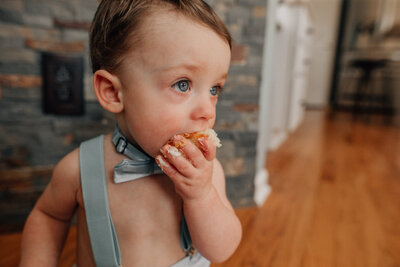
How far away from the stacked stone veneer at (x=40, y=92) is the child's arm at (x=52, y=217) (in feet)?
1.26

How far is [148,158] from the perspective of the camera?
53 centimetres

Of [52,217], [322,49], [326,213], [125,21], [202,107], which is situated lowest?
[326,213]

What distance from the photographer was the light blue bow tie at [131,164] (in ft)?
1.66

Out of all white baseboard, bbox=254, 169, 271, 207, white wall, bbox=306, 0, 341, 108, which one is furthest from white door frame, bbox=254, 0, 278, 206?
white wall, bbox=306, 0, 341, 108

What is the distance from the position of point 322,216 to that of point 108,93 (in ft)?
3.50

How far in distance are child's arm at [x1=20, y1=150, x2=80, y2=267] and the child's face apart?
0.18 meters

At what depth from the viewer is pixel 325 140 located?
108 inches

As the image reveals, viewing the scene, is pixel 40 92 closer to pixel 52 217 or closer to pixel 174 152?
pixel 52 217

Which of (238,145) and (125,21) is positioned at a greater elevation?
(125,21)

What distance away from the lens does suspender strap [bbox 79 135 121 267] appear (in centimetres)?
52

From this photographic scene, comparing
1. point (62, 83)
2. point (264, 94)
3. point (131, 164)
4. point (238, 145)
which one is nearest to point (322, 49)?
point (264, 94)

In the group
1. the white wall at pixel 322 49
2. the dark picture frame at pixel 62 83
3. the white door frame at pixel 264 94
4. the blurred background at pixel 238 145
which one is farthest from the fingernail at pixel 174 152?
the white wall at pixel 322 49

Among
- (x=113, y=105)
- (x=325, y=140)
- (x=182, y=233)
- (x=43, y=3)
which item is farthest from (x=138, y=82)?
(x=325, y=140)

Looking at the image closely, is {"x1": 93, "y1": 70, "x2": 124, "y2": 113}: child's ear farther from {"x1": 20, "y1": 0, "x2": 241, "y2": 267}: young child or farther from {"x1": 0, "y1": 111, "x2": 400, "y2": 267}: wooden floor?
{"x1": 0, "y1": 111, "x2": 400, "y2": 267}: wooden floor
